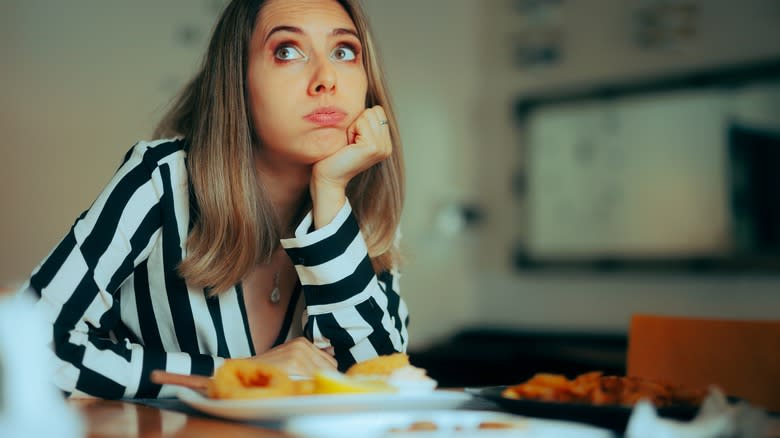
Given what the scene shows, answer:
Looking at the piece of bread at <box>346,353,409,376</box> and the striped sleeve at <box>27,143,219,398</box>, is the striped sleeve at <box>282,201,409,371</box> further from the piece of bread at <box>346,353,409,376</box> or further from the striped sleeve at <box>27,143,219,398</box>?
the piece of bread at <box>346,353,409,376</box>

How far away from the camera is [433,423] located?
2.20 feet

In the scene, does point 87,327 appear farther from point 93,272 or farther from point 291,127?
point 291,127

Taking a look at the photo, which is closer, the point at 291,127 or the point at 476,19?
the point at 291,127

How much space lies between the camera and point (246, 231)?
131cm

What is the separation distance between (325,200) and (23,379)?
86cm

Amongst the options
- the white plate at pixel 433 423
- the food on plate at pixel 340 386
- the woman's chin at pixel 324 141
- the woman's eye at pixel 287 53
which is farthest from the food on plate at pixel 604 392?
the woman's eye at pixel 287 53

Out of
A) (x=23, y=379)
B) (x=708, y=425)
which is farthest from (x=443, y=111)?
(x=23, y=379)

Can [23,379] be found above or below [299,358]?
above

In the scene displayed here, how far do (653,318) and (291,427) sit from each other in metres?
0.92

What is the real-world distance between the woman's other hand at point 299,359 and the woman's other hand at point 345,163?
24cm

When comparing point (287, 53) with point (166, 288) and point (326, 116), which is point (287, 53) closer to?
point (326, 116)

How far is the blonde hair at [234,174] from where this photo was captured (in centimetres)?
130

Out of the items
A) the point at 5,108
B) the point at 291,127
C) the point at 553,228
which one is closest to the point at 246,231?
the point at 291,127

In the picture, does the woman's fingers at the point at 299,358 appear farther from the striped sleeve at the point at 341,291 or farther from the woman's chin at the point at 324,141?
the woman's chin at the point at 324,141
